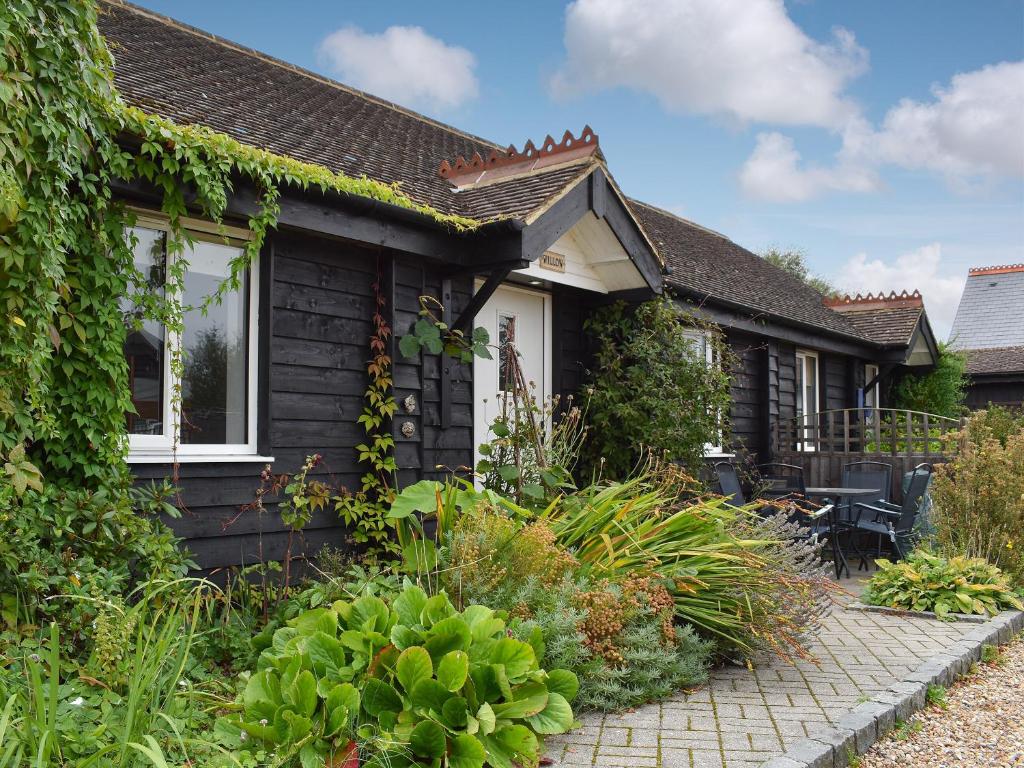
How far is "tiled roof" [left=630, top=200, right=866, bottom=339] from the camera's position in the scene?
37.4ft

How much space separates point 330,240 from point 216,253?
90cm

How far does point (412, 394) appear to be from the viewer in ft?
22.3

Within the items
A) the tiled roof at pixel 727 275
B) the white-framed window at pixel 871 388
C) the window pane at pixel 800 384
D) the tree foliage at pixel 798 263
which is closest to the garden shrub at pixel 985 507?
the tiled roof at pixel 727 275

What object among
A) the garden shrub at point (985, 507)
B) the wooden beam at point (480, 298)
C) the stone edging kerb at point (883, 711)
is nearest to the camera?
the stone edging kerb at point (883, 711)

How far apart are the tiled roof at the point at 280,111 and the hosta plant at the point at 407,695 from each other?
379cm

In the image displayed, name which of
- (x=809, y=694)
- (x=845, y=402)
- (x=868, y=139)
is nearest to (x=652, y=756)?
(x=809, y=694)

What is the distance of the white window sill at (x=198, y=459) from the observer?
512 centimetres

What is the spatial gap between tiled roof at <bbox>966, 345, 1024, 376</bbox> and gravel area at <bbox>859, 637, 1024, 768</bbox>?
18072mm

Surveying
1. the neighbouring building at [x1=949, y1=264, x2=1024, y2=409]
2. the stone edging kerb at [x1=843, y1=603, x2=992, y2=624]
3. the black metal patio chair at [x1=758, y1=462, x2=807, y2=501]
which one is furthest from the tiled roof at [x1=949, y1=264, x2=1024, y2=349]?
the stone edging kerb at [x1=843, y1=603, x2=992, y2=624]

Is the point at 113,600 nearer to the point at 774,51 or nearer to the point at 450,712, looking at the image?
the point at 450,712

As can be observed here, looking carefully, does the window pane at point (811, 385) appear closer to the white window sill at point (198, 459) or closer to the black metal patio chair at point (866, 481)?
the black metal patio chair at point (866, 481)

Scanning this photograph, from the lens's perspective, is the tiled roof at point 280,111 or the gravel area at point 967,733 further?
the tiled roof at point 280,111

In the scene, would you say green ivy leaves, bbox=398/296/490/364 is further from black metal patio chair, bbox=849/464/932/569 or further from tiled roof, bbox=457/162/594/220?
black metal patio chair, bbox=849/464/932/569

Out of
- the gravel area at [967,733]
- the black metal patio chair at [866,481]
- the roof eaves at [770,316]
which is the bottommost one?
the gravel area at [967,733]
